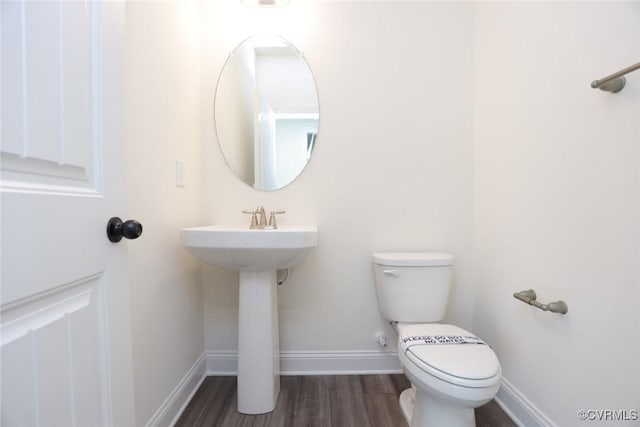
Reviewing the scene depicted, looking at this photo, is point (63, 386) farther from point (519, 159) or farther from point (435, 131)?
point (435, 131)

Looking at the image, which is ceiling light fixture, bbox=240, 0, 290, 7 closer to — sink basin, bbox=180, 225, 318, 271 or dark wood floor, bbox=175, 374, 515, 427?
sink basin, bbox=180, 225, 318, 271

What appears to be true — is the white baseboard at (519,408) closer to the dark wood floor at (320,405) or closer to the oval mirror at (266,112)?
the dark wood floor at (320,405)

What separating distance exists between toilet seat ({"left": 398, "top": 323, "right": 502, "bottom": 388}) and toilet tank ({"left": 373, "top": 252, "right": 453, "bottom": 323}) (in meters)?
0.26

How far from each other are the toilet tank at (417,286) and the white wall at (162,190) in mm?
994

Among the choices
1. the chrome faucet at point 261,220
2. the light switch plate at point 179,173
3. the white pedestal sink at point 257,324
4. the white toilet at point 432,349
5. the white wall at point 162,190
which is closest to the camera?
the white toilet at point 432,349

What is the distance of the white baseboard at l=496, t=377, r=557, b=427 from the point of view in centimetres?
117

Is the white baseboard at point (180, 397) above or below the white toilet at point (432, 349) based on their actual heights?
below

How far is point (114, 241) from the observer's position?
0.65m

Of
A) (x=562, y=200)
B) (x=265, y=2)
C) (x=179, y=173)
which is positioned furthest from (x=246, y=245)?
(x=265, y=2)

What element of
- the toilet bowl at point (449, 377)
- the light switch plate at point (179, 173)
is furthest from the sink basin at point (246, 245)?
the toilet bowl at point (449, 377)

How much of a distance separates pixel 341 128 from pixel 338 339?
3.86ft

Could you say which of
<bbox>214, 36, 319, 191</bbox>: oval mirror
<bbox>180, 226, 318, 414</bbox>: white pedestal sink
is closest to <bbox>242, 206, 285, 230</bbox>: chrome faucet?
<bbox>214, 36, 319, 191</bbox>: oval mirror

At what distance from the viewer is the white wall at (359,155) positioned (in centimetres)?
164

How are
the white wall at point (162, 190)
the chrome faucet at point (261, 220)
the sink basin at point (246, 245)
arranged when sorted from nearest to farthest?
the white wall at point (162, 190) < the sink basin at point (246, 245) < the chrome faucet at point (261, 220)
